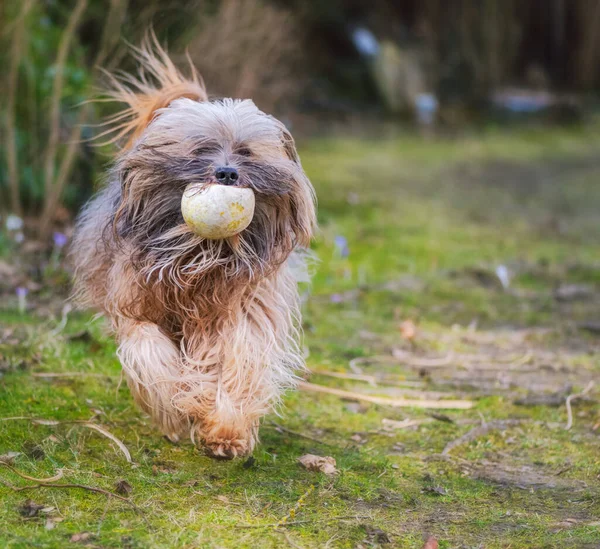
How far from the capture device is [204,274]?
11.2ft

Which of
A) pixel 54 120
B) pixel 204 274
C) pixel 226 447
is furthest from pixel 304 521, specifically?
pixel 54 120

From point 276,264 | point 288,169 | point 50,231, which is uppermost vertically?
point 288,169

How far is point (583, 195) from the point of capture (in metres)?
9.73

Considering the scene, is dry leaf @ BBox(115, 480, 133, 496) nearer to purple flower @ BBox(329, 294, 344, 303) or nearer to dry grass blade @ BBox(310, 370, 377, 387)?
dry grass blade @ BBox(310, 370, 377, 387)

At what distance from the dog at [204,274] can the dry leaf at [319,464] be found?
201mm

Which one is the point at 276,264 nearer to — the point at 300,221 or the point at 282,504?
the point at 300,221

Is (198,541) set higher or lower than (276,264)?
lower

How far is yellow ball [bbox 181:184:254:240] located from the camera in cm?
317

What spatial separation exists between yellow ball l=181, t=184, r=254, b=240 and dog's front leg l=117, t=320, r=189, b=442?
482 mm

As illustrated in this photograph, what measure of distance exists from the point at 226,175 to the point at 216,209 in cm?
14

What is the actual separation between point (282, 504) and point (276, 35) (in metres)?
6.69

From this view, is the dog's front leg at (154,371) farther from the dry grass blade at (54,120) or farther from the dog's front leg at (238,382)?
the dry grass blade at (54,120)

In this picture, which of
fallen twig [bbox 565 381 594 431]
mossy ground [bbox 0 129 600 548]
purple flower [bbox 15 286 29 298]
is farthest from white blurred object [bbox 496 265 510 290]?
purple flower [bbox 15 286 29 298]

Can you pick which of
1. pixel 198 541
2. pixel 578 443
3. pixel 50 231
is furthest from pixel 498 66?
pixel 198 541
